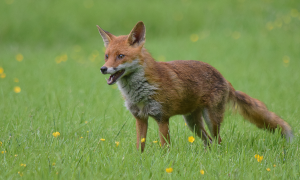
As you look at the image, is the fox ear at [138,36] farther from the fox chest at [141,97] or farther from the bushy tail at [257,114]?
the bushy tail at [257,114]

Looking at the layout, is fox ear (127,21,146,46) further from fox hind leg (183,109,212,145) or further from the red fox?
fox hind leg (183,109,212,145)

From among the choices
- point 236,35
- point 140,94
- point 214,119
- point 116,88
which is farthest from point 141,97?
point 236,35

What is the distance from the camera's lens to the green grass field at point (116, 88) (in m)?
3.55

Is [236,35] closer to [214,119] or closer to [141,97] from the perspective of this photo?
[214,119]

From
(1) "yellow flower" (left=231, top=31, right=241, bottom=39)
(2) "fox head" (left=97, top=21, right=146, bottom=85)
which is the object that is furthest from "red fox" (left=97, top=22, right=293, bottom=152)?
(1) "yellow flower" (left=231, top=31, right=241, bottom=39)

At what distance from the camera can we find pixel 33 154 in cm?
352

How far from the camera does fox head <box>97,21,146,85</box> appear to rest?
13.4 feet

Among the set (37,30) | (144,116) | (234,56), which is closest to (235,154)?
(144,116)

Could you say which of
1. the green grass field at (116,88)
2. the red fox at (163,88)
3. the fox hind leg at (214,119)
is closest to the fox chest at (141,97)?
the red fox at (163,88)

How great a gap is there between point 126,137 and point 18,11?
11.7 metres

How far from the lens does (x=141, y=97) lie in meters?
4.27

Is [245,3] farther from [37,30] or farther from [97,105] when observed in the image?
[97,105]

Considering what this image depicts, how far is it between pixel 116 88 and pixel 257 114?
373cm

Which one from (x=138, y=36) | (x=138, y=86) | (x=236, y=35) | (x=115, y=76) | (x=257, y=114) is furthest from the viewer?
(x=236, y=35)
